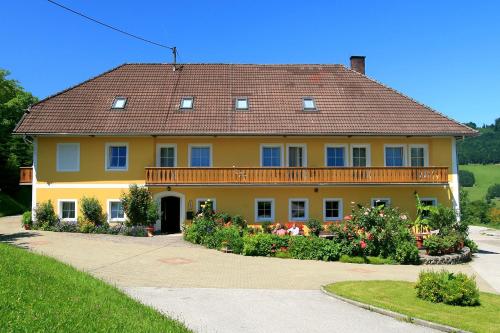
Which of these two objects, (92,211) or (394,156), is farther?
(394,156)

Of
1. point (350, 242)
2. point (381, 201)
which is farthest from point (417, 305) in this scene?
point (381, 201)

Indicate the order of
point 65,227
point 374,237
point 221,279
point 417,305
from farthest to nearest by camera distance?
point 65,227 < point 374,237 < point 221,279 < point 417,305

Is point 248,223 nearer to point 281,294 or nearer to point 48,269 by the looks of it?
point 281,294

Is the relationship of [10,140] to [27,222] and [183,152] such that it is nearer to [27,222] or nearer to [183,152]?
[27,222]

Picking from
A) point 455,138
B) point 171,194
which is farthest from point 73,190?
point 455,138

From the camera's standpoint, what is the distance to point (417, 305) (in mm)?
10961

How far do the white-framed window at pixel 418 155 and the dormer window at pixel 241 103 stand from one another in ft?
31.3

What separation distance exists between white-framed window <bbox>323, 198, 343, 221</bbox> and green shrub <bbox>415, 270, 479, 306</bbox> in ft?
41.3

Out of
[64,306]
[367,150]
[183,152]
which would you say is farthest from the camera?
[367,150]

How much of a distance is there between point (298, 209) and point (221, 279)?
37.7ft

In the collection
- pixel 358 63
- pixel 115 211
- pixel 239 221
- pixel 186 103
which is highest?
pixel 358 63

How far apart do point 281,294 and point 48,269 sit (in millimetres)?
5848

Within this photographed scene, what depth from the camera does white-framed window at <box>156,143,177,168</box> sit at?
80.1ft

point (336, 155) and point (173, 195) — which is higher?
point (336, 155)
